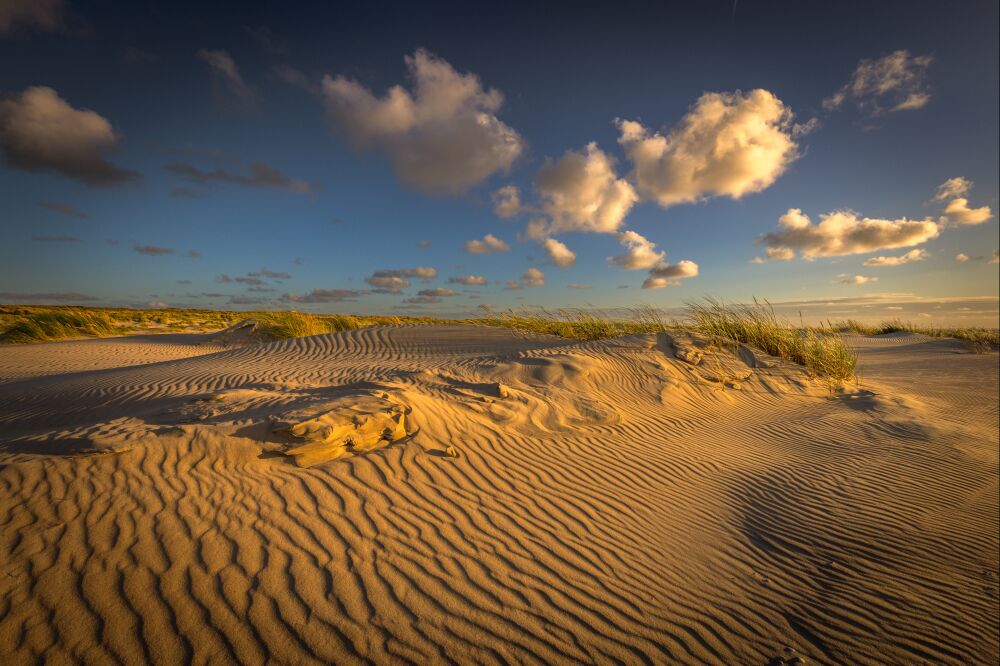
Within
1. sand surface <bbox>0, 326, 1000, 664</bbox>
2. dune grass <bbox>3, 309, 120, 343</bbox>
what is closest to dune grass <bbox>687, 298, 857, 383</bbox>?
sand surface <bbox>0, 326, 1000, 664</bbox>

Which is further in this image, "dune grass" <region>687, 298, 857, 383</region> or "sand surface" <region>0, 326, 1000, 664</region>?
"dune grass" <region>687, 298, 857, 383</region>

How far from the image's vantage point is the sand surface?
210 cm

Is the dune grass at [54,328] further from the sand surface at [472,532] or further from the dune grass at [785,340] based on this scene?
the dune grass at [785,340]

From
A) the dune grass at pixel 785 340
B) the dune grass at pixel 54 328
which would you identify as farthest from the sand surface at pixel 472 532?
the dune grass at pixel 54 328

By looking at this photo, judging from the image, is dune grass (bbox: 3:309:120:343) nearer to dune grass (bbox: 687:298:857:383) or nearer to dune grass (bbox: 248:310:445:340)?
dune grass (bbox: 248:310:445:340)

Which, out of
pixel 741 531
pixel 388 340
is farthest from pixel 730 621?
pixel 388 340

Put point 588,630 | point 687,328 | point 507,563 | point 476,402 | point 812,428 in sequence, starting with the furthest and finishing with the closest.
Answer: point 687,328, point 812,428, point 476,402, point 507,563, point 588,630

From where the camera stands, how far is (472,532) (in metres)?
2.95

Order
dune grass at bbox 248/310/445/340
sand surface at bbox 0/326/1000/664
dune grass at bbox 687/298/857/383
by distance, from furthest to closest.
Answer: dune grass at bbox 248/310/445/340 < dune grass at bbox 687/298/857/383 < sand surface at bbox 0/326/1000/664

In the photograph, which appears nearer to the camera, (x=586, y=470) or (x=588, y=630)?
(x=588, y=630)

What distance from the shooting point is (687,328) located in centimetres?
982

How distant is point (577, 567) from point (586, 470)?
147cm

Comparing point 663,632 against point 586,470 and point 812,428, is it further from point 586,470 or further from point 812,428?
point 812,428

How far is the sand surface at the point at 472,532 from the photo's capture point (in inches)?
82.8
